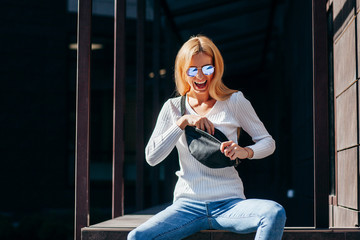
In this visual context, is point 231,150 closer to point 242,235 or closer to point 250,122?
point 250,122

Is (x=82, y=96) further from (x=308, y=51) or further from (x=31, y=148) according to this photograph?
(x=31, y=148)

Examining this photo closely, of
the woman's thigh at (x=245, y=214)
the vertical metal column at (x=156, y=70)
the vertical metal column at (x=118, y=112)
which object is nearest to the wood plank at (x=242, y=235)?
the woman's thigh at (x=245, y=214)

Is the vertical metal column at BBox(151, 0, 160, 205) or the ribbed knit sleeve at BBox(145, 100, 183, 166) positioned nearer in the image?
the ribbed knit sleeve at BBox(145, 100, 183, 166)

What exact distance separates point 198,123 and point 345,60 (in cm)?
200

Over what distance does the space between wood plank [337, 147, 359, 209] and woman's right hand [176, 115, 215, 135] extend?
1530 mm

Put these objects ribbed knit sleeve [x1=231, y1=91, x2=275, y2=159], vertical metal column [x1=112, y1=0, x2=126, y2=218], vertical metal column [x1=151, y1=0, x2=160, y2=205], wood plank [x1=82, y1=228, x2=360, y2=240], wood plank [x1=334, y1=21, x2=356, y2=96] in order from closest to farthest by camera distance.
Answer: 1. ribbed knit sleeve [x1=231, y1=91, x2=275, y2=159]
2. wood plank [x1=82, y1=228, x2=360, y2=240]
3. wood plank [x1=334, y1=21, x2=356, y2=96]
4. vertical metal column [x1=112, y1=0, x2=126, y2=218]
5. vertical metal column [x1=151, y1=0, x2=160, y2=205]

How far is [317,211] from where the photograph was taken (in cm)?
336

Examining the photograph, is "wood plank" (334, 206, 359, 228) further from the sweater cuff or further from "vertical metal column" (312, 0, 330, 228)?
the sweater cuff

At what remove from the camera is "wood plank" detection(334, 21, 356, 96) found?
154 inches

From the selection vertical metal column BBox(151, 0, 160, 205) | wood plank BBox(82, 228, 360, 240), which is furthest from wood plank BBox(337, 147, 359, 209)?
vertical metal column BBox(151, 0, 160, 205)

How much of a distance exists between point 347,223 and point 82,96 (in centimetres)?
238

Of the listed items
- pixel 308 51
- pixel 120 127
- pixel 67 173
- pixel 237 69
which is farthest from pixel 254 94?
pixel 120 127

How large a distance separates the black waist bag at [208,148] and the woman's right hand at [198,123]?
1.1 inches

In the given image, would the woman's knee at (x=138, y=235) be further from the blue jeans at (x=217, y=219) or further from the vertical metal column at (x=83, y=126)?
the vertical metal column at (x=83, y=126)
